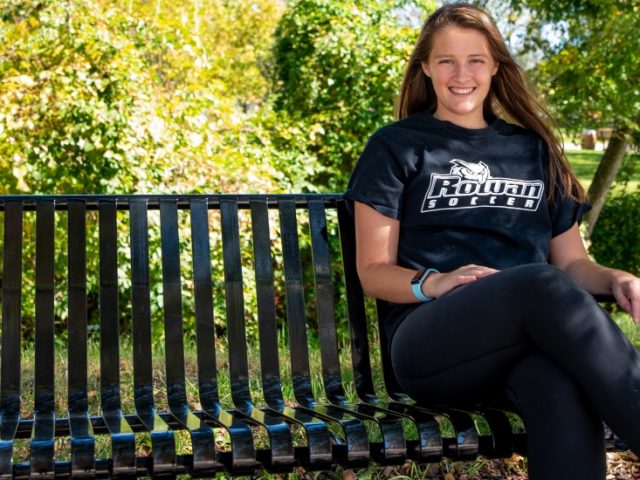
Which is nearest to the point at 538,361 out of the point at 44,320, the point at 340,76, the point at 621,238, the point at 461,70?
the point at 461,70

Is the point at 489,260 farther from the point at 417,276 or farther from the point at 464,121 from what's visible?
the point at 464,121

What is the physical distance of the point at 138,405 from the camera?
9.37ft

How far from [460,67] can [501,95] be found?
0.23m

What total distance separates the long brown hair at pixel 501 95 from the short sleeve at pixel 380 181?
0.28 metres

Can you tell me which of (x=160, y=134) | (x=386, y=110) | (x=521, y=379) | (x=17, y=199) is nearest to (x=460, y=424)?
(x=521, y=379)

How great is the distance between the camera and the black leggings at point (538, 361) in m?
2.29

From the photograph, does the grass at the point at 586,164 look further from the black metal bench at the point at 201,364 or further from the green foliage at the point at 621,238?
the black metal bench at the point at 201,364

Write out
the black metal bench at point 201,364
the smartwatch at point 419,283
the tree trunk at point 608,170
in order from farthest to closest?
the tree trunk at point 608,170 → the smartwatch at point 419,283 → the black metal bench at point 201,364

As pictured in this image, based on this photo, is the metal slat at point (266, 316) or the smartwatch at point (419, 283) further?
the metal slat at point (266, 316)

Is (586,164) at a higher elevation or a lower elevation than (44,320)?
higher

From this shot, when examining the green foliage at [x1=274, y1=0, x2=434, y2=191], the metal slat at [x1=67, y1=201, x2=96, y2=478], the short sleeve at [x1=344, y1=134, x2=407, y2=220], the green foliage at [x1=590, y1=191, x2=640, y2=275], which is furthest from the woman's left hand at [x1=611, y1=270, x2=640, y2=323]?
the green foliage at [x1=590, y1=191, x2=640, y2=275]

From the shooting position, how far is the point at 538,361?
2.44 metres

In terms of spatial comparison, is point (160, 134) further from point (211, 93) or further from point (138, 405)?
point (138, 405)

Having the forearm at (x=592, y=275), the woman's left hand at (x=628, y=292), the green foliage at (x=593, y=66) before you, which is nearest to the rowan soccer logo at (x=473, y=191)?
the forearm at (x=592, y=275)
